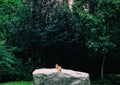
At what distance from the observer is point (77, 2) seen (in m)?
16.6

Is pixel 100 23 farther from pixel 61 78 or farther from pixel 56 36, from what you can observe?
pixel 61 78

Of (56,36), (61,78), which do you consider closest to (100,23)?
(56,36)

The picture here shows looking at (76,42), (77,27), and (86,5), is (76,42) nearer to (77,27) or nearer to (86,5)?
(77,27)

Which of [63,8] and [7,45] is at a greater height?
[63,8]

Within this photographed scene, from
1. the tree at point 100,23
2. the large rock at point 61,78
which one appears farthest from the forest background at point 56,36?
the large rock at point 61,78

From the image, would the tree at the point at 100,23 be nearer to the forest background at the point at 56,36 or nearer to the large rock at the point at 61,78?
the forest background at the point at 56,36

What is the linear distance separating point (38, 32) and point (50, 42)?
0.84 meters

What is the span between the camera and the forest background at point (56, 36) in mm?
16109

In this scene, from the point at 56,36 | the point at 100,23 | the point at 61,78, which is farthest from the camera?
the point at 56,36

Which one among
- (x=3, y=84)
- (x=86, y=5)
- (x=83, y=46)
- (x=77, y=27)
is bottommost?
(x=3, y=84)

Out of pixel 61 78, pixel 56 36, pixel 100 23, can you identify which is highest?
pixel 100 23

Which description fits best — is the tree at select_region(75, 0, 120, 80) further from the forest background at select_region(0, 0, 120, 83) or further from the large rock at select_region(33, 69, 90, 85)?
the large rock at select_region(33, 69, 90, 85)

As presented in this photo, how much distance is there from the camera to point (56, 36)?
16.8 m

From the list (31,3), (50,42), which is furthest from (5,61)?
(31,3)
